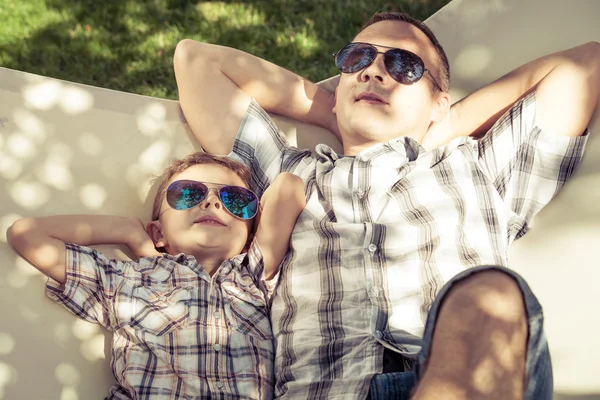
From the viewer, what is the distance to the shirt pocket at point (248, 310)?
8.78 feet

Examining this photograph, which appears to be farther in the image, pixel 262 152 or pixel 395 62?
pixel 262 152

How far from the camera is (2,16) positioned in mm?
4855

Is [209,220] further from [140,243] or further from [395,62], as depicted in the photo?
[395,62]

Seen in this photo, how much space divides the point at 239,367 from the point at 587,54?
177cm

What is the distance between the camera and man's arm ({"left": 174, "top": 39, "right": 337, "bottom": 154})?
3.21 m

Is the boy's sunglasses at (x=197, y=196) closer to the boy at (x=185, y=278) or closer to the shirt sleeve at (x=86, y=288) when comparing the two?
the boy at (x=185, y=278)

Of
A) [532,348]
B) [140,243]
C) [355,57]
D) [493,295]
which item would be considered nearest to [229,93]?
[355,57]

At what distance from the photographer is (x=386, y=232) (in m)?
2.73

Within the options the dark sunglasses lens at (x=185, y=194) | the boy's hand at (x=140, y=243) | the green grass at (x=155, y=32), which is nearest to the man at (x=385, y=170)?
the dark sunglasses lens at (x=185, y=194)

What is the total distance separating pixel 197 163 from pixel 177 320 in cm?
65

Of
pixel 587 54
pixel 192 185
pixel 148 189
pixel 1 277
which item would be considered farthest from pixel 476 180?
pixel 1 277

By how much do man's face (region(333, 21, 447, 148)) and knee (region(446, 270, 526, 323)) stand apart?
1178 mm

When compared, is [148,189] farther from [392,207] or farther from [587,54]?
[587,54]

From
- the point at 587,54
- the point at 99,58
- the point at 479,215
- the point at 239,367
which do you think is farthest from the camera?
the point at 99,58
